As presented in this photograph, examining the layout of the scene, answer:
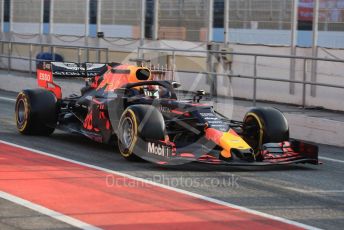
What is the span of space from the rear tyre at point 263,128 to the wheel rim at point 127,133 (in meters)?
1.75

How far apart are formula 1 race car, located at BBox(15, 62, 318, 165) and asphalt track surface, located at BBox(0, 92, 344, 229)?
0.21 m

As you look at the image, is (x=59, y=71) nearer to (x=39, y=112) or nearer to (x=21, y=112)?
(x=21, y=112)

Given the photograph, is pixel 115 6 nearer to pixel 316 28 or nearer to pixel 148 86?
pixel 316 28

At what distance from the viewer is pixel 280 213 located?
309 inches

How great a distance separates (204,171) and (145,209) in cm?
268

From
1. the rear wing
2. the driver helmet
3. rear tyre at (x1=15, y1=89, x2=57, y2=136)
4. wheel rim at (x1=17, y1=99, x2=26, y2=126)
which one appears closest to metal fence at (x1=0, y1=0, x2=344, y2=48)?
the rear wing

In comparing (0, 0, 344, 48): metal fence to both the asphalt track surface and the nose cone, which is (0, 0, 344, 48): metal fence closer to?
the asphalt track surface

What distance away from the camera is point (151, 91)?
1186cm

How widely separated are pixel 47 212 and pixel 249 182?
308cm

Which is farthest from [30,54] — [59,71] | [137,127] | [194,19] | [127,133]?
[137,127]

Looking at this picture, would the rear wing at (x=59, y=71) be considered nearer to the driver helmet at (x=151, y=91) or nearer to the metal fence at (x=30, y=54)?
the driver helmet at (x=151, y=91)

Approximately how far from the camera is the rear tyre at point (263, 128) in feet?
36.0

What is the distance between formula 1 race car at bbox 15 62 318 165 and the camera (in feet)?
33.9

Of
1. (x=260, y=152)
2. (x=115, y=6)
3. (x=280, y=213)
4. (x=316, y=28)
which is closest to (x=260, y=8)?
(x=316, y=28)
